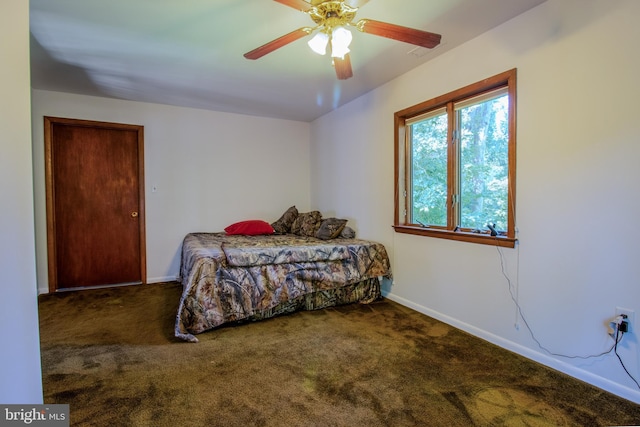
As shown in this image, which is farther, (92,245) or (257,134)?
(257,134)

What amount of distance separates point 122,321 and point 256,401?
72.2 inches

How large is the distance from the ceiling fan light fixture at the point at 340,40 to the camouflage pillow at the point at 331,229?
2096 mm

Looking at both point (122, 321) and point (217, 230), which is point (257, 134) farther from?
point (122, 321)

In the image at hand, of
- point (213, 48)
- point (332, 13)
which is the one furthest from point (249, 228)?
point (332, 13)

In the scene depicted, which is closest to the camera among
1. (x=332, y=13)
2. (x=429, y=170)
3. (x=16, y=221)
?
(x=16, y=221)

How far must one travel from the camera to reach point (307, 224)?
4.12m

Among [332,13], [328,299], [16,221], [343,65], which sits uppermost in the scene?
[332,13]

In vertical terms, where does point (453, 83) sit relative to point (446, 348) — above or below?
above

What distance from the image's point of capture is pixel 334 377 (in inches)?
75.3

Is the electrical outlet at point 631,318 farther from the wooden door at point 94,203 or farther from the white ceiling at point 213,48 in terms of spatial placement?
the wooden door at point 94,203

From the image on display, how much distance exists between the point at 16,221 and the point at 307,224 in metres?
3.12

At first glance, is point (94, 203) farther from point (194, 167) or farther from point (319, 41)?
point (319, 41)

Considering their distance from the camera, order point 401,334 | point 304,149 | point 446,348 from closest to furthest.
→ point 446,348
point 401,334
point 304,149

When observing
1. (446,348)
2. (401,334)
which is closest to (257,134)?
(401,334)
